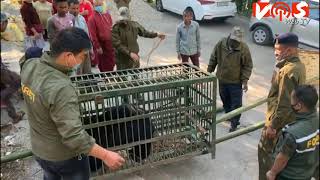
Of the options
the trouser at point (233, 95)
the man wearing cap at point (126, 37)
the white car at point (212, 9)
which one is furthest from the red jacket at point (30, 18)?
the white car at point (212, 9)

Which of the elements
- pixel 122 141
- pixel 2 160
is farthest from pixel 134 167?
pixel 2 160

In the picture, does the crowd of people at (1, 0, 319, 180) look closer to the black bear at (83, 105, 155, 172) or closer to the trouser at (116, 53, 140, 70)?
the black bear at (83, 105, 155, 172)

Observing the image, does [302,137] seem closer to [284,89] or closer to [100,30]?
[284,89]

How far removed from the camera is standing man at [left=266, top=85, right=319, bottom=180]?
2271 millimetres

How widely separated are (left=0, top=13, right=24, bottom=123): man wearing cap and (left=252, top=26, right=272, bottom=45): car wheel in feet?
26.0

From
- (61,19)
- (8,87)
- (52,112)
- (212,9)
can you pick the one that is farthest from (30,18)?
(212,9)

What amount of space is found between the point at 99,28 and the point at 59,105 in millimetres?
3657

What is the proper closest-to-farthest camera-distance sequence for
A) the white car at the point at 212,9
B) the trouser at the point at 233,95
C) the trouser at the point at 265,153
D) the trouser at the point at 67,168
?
1. the trouser at the point at 67,168
2. the trouser at the point at 265,153
3. the trouser at the point at 233,95
4. the white car at the point at 212,9

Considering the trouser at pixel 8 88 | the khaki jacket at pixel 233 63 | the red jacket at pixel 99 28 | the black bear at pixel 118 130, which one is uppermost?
the trouser at pixel 8 88

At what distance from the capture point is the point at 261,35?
9289mm

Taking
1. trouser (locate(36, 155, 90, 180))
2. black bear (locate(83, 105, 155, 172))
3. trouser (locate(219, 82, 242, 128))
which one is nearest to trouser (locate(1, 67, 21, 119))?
trouser (locate(36, 155, 90, 180))

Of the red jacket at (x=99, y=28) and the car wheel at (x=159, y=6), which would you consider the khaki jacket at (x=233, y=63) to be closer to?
the red jacket at (x=99, y=28)

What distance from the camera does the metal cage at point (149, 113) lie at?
11.0 ft

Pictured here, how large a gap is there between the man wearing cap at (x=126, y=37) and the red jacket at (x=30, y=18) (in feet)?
4.27
